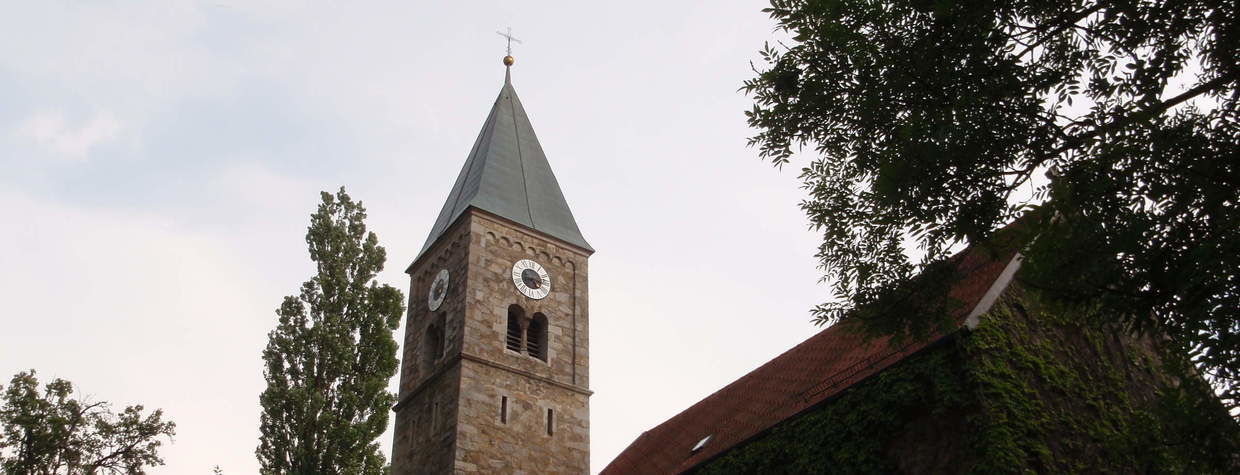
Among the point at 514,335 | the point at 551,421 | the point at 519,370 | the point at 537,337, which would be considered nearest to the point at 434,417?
the point at 519,370

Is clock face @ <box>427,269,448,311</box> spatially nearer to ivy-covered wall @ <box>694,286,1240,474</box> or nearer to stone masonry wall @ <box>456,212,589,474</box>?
stone masonry wall @ <box>456,212,589,474</box>

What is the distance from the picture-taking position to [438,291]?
26.8 m

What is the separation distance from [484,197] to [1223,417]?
21824mm

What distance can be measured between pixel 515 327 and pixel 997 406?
1493cm

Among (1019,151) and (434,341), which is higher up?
(434,341)

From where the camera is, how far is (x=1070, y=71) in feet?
26.4

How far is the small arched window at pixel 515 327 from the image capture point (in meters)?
25.3

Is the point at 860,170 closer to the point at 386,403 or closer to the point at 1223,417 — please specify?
the point at 1223,417

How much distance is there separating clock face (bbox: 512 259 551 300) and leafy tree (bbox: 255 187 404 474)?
4.34 m

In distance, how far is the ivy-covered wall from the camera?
12.6 metres

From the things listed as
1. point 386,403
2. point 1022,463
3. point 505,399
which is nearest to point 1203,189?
point 1022,463

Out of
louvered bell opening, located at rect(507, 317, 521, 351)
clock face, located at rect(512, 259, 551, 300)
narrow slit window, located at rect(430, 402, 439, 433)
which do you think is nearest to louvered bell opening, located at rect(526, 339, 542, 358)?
louvered bell opening, located at rect(507, 317, 521, 351)

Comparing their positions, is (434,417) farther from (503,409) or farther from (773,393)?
(773,393)

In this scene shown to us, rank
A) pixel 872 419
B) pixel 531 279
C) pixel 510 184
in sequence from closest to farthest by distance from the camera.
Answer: pixel 872 419, pixel 531 279, pixel 510 184
